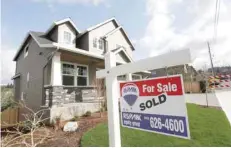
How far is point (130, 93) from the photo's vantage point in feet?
6.39

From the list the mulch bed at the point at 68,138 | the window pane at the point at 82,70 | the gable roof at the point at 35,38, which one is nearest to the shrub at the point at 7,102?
the gable roof at the point at 35,38

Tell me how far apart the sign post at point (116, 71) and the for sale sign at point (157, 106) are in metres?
0.12

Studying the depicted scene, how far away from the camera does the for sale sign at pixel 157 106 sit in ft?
5.00

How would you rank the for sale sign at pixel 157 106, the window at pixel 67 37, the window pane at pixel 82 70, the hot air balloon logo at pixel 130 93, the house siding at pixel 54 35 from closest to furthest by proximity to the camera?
the for sale sign at pixel 157 106
the hot air balloon logo at pixel 130 93
the window pane at pixel 82 70
the house siding at pixel 54 35
the window at pixel 67 37

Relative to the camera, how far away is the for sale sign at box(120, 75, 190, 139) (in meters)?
1.52

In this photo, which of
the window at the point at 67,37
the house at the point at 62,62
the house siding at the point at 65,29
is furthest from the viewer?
the window at the point at 67,37

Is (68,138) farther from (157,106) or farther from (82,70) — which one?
(82,70)

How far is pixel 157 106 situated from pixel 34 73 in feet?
35.4

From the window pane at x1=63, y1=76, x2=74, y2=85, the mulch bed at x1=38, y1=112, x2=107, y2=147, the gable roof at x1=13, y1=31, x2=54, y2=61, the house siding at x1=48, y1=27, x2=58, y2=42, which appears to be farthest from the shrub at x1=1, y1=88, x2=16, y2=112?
the mulch bed at x1=38, y1=112, x2=107, y2=147

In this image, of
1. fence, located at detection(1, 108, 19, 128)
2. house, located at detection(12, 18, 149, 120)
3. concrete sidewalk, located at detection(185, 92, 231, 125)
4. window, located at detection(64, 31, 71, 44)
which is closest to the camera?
concrete sidewalk, located at detection(185, 92, 231, 125)

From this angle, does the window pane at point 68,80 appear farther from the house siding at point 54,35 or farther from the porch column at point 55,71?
the house siding at point 54,35

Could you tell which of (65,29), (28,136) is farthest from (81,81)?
(28,136)

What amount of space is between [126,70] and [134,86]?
233 millimetres

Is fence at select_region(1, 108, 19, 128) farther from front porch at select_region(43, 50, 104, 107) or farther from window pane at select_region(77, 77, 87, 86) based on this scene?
window pane at select_region(77, 77, 87, 86)
